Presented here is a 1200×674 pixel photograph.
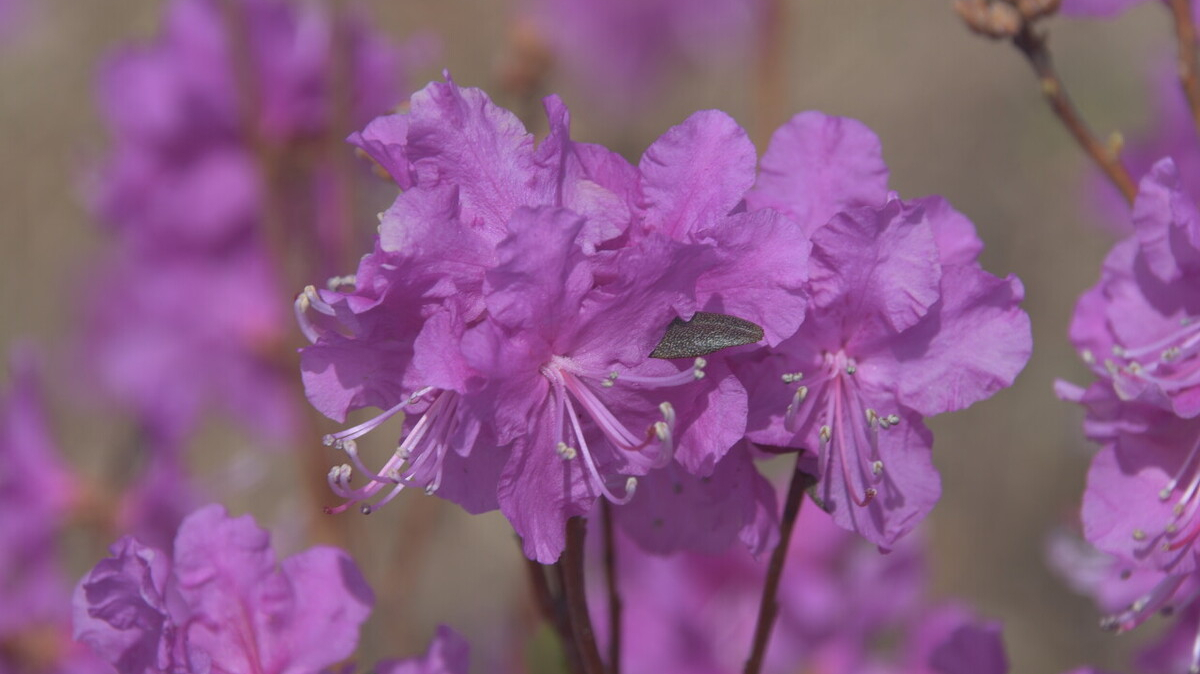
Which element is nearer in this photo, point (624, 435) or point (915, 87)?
point (624, 435)

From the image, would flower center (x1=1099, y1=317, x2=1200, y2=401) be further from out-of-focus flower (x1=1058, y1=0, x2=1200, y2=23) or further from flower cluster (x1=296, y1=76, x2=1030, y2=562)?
out-of-focus flower (x1=1058, y1=0, x2=1200, y2=23)

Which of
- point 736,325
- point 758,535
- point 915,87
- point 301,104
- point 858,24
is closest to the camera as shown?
point 736,325

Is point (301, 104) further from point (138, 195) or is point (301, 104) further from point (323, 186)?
point (138, 195)

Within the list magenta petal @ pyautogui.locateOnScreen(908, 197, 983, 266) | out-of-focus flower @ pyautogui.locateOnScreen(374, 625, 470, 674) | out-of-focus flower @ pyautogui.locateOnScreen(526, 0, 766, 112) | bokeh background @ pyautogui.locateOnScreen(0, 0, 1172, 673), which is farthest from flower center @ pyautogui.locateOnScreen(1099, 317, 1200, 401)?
out-of-focus flower @ pyautogui.locateOnScreen(526, 0, 766, 112)

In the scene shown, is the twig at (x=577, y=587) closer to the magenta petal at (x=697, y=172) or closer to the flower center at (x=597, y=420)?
the flower center at (x=597, y=420)

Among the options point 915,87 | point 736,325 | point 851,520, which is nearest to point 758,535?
point 851,520
